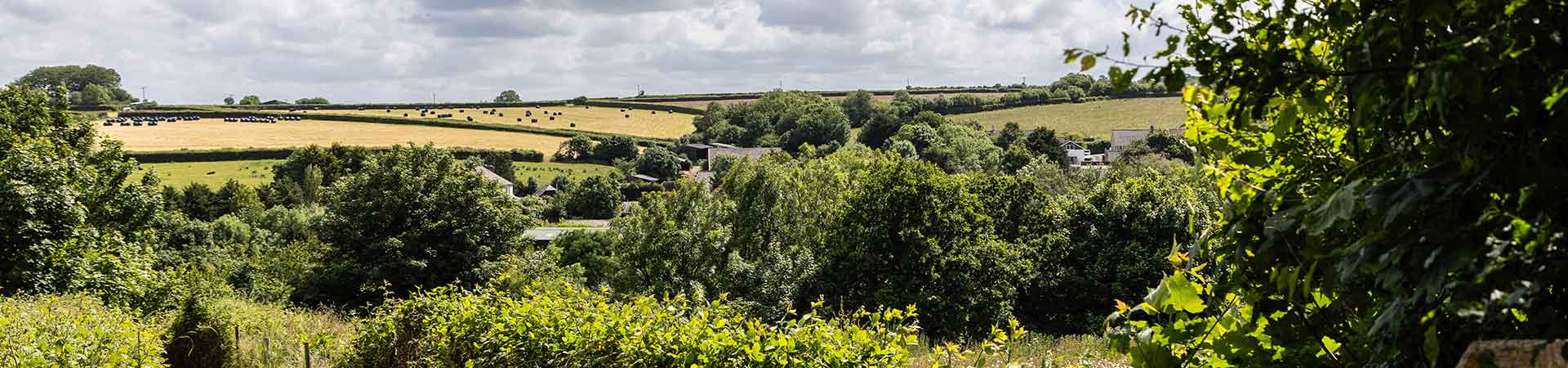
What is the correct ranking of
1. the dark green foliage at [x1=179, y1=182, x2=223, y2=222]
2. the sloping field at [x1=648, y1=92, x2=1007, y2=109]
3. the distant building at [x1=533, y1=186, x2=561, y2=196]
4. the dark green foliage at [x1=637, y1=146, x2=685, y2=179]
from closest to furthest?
the dark green foliage at [x1=179, y1=182, x2=223, y2=222] < the distant building at [x1=533, y1=186, x2=561, y2=196] < the dark green foliage at [x1=637, y1=146, x2=685, y2=179] < the sloping field at [x1=648, y1=92, x2=1007, y2=109]

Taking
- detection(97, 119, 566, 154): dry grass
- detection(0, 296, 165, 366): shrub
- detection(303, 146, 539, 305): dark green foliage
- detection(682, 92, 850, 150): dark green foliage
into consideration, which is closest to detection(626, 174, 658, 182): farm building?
detection(97, 119, 566, 154): dry grass

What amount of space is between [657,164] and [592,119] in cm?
3313

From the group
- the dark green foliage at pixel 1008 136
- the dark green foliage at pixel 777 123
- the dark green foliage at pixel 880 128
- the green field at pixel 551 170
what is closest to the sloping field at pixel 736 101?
the dark green foliage at pixel 777 123

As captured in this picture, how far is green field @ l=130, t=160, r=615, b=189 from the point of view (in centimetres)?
7412

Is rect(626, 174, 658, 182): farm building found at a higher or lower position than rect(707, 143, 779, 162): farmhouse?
lower

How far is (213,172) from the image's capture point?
78062mm

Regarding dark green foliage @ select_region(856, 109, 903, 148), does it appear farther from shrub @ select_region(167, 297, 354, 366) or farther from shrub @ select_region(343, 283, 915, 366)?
shrub @ select_region(343, 283, 915, 366)

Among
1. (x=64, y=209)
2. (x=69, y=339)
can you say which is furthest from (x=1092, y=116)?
(x=69, y=339)

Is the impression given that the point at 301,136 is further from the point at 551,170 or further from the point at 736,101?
the point at 736,101

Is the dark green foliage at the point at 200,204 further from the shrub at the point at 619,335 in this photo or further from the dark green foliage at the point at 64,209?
the shrub at the point at 619,335

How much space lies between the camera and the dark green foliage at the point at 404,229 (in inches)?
1119

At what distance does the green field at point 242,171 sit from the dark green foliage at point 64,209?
167 feet

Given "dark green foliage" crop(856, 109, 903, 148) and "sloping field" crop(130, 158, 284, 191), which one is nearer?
"sloping field" crop(130, 158, 284, 191)

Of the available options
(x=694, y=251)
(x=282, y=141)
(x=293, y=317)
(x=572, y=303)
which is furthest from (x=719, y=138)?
(x=572, y=303)
